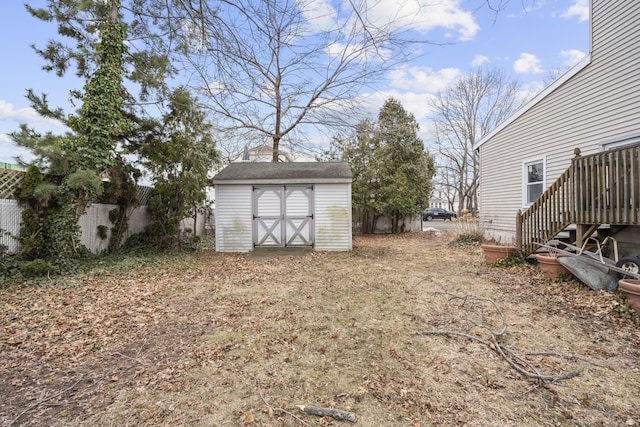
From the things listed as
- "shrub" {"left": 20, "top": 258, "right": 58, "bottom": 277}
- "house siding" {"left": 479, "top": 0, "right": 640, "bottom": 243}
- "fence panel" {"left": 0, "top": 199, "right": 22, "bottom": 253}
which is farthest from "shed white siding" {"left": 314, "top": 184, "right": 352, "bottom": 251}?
"fence panel" {"left": 0, "top": 199, "right": 22, "bottom": 253}

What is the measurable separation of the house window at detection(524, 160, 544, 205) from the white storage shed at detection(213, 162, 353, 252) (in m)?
5.19

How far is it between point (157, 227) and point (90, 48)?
4.88 meters

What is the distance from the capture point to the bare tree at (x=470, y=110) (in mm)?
23828

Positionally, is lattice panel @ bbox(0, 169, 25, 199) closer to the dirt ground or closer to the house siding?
the dirt ground

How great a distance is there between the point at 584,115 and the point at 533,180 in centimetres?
226

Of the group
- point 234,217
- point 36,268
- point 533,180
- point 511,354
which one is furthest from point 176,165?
point 533,180

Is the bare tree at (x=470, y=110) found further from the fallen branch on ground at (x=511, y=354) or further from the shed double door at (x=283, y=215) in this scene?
the fallen branch on ground at (x=511, y=354)

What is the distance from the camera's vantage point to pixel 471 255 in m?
9.34

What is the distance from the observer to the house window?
349 inches

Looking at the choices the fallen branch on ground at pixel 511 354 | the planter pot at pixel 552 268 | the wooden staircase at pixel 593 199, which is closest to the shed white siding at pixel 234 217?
the fallen branch on ground at pixel 511 354

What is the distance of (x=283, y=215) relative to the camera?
10.4m

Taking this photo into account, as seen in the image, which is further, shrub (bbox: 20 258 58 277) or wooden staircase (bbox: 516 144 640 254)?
shrub (bbox: 20 258 58 277)

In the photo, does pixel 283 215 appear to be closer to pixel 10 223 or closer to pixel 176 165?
pixel 176 165

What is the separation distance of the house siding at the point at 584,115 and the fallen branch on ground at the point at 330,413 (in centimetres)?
758
